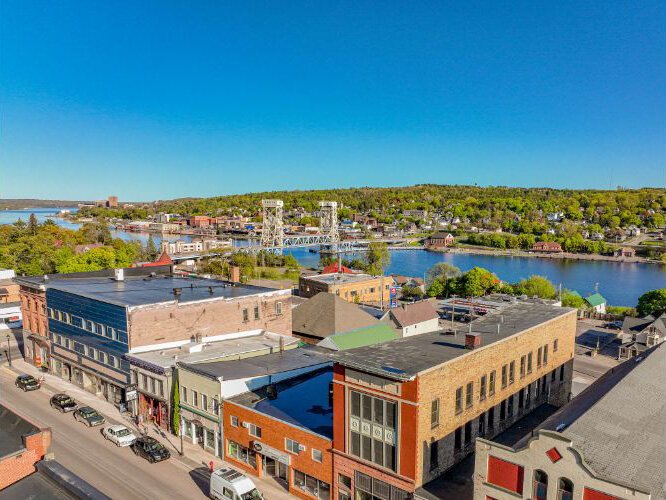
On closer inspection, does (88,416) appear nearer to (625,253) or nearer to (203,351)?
(203,351)

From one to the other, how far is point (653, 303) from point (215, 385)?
50.1m

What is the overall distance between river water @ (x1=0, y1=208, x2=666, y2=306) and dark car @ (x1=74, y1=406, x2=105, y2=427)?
76.3 meters

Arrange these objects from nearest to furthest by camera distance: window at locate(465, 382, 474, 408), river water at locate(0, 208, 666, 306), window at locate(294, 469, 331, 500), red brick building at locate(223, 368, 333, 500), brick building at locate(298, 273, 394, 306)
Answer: window at locate(465, 382, 474, 408)
window at locate(294, 469, 331, 500)
red brick building at locate(223, 368, 333, 500)
brick building at locate(298, 273, 394, 306)
river water at locate(0, 208, 666, 306)

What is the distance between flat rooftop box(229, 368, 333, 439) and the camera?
19344mm

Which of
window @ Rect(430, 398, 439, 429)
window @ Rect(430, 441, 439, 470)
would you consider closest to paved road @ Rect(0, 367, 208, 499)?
window @ Rect(430, 441, 439, 470)

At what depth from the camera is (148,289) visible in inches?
1334

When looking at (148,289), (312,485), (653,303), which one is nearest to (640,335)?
(653,303)

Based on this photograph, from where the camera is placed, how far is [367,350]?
18.0 meters

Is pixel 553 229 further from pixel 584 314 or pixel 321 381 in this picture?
pixel 321 381

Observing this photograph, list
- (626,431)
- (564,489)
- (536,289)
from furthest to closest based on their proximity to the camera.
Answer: (536,289) → (626,431) → (564,489)

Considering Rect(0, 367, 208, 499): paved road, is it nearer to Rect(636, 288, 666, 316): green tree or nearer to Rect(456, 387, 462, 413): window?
Rect(456, 387, 462, 413): window

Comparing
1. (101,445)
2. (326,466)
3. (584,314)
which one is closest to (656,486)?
(326,466)

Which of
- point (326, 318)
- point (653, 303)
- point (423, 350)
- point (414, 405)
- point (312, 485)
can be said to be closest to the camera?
point (414, 405)

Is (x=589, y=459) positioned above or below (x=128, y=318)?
below
